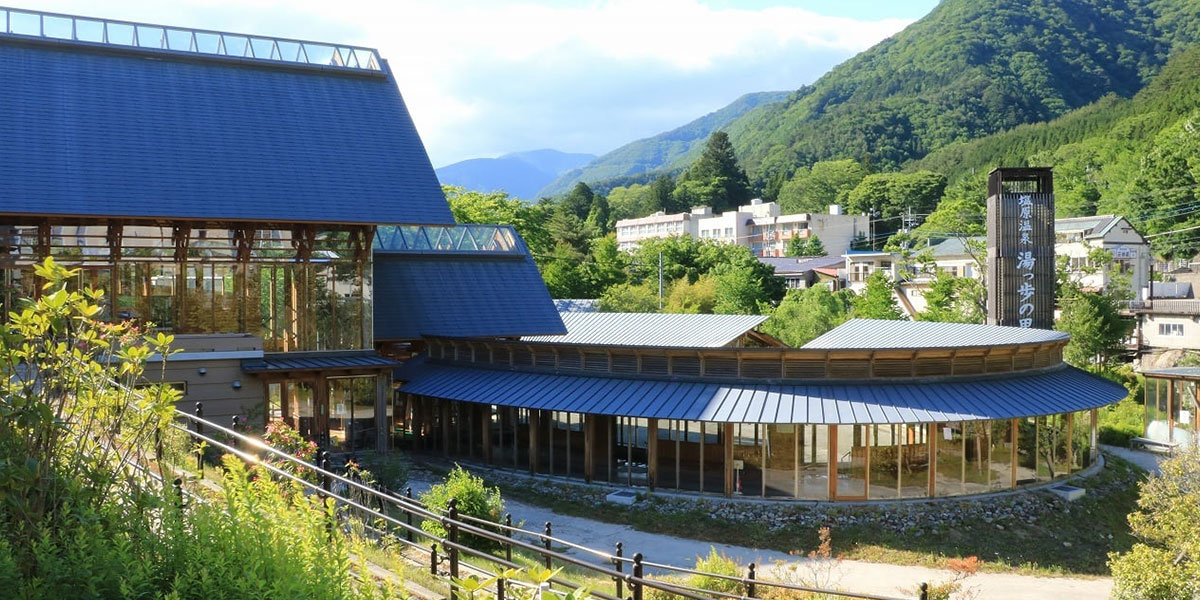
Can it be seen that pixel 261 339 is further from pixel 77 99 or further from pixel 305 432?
pixel 77 99

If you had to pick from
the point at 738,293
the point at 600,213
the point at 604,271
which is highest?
the point at 600,213

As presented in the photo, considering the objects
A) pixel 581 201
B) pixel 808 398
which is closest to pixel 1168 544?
pixel 808 398

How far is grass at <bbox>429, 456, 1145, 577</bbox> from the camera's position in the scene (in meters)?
18.0

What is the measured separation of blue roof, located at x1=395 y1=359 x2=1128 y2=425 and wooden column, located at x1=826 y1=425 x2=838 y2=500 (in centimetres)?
51

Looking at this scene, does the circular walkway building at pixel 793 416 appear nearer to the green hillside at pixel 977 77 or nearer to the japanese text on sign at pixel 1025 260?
the japanese text on sign at pixel 1025 260

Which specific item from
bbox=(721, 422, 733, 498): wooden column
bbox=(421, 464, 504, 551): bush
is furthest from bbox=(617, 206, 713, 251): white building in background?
bbox=(421, 464, 504, 551): bush

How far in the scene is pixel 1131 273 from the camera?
5575cm

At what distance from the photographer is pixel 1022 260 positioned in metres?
35.8

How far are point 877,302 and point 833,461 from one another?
3604cm

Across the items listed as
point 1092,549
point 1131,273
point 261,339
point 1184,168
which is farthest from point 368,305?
point 1184,168

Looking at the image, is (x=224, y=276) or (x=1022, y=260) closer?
(x=224, y=276)

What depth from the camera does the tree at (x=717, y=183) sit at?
125 metres

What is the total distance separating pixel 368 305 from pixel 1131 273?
1918 inches

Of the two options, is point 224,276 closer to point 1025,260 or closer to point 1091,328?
point 1025,260
